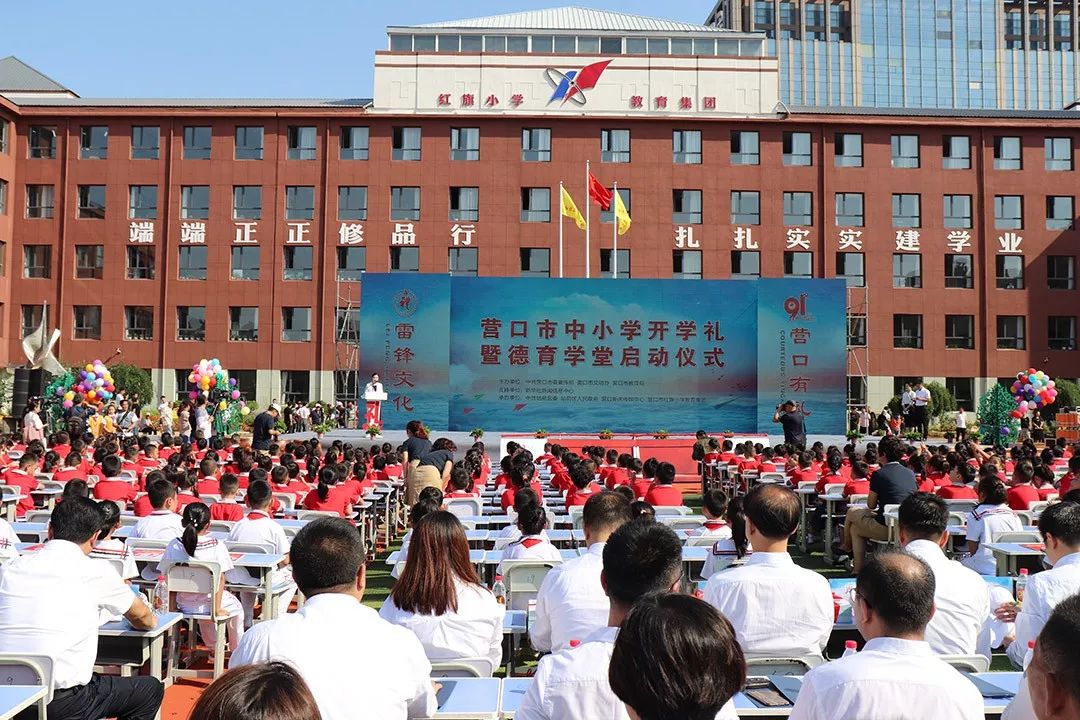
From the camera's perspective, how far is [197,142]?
3266 cm

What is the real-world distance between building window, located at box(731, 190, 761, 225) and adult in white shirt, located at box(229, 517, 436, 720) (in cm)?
3079

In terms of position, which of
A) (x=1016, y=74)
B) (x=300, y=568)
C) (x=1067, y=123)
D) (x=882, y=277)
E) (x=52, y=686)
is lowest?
(x=52, y=686)

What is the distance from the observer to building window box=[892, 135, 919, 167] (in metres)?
32.7

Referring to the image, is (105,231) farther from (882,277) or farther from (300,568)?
(300,568)

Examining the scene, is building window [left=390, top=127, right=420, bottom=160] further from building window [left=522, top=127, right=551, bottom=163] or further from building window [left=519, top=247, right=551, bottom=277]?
building window [left=519, top=247, right=551, bottom=277]

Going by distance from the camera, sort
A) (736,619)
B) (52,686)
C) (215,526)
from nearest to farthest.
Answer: (52,686) < (736,619) < (215,526)

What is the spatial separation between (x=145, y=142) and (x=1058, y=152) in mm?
32745

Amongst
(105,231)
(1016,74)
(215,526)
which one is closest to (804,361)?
(215,526)

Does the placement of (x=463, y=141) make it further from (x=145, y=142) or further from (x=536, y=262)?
(x=145, y=142)

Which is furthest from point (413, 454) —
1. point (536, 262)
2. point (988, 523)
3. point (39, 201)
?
point (39, 201)

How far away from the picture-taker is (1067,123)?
32.6 metres

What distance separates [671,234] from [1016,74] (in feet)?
212

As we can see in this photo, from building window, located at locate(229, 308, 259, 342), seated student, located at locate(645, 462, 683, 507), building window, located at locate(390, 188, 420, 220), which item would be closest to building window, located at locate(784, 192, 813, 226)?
building window, located at locate(390, 188, 420, 220)

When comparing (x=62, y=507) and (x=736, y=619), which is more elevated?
(x=62, y=507)
